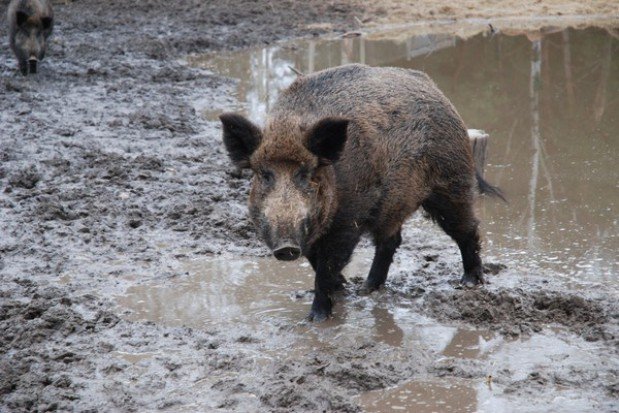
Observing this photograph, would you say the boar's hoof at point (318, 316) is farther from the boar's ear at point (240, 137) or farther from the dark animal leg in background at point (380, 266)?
the boar's ear at point (240, 137)

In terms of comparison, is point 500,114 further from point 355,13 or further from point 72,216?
point 355,13

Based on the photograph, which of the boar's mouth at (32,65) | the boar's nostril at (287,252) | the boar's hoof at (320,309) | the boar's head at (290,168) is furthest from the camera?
the boar's mouth at (32,65)

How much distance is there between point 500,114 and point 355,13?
9.58 meters

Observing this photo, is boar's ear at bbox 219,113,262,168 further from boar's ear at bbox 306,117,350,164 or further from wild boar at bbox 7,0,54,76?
wild boar at bbox 7,0,54,76

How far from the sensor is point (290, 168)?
4973 millimetres

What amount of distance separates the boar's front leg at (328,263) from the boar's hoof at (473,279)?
1.03m

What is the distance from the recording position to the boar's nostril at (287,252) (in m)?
4.68

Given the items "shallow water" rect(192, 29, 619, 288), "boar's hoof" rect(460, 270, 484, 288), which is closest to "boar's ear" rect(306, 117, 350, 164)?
"boar's hoof" rect(460, 270, 484, 288)

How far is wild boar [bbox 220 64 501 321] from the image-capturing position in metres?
4.95

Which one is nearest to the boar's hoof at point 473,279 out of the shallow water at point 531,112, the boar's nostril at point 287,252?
the shallow water at point 531,112

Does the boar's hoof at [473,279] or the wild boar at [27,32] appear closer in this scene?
the boar's hoof at [473,279]

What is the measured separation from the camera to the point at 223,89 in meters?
12.8

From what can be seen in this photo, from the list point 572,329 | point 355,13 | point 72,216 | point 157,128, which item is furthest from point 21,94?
point 355,13

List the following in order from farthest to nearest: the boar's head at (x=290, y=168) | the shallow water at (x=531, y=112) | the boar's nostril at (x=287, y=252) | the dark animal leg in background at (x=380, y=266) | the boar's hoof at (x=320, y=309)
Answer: the shallow water at (x=531, y=112) → the dark animal leg in background at (x=380, y=266) → the boar's hoof at (x=320, y=309) → the boar's head at (x=290, y=168) → the boar's nostril at (x=287, y=252)
